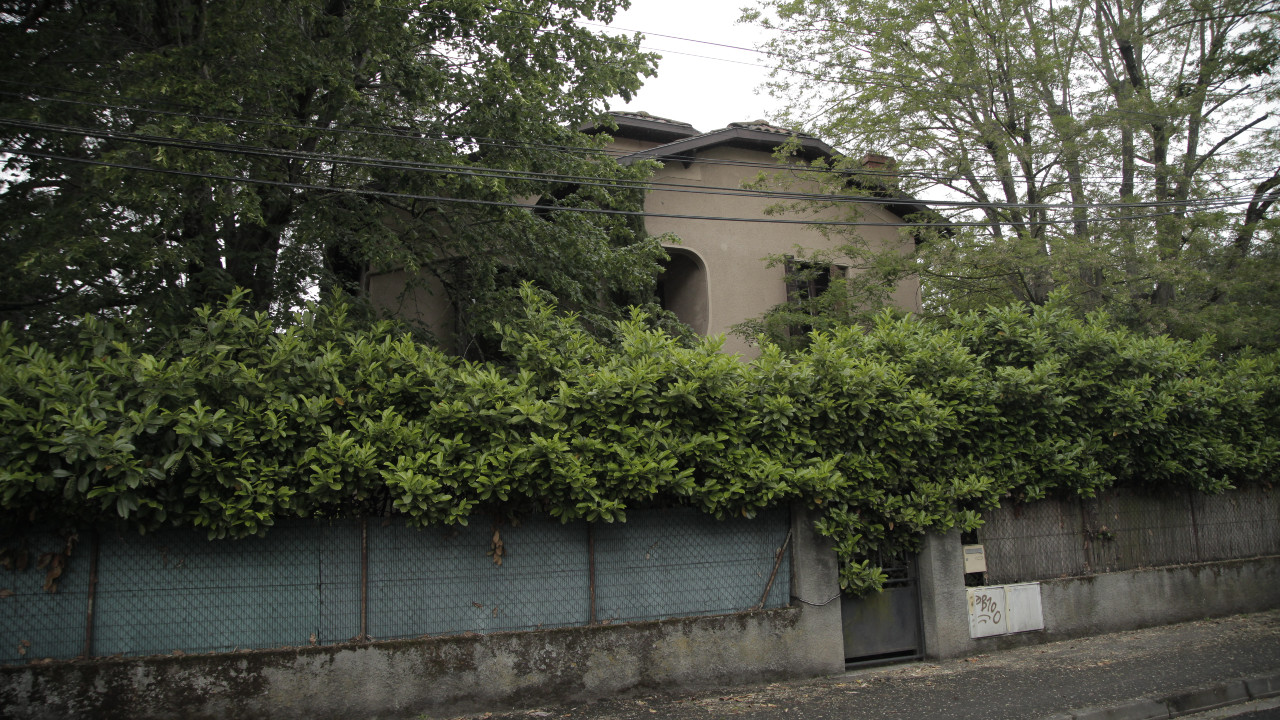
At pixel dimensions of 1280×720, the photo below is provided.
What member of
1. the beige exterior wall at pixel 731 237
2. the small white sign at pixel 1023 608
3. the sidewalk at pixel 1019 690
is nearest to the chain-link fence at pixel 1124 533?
the small white sign at pixel 1023 608

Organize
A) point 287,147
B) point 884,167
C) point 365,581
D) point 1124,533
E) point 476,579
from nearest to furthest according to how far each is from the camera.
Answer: point 365,581 < point 476,579 < point 287,147 < point 1124,533 < point 884,167

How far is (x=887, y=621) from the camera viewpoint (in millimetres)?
8539

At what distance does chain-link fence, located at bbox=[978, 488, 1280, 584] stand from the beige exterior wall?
656cm

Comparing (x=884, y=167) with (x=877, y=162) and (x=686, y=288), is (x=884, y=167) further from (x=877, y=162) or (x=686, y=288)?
(x=686, y=288)

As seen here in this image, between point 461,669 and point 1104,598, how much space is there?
8.25 metres

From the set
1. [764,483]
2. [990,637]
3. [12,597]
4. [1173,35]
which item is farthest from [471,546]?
[1173,35]

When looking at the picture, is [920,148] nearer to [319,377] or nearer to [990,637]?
[990,637]

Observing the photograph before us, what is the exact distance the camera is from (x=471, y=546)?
696 cm

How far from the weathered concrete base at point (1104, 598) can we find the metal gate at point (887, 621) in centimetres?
13

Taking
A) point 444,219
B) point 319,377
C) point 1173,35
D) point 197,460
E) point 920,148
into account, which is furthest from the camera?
point 1173,35

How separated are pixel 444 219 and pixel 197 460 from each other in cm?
571

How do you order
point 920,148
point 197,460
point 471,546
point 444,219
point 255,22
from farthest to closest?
point 920,148
point 444,219
point 255,22
point 471,546
point 197,460

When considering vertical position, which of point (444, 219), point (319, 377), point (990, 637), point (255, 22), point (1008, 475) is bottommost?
point (990, 637)

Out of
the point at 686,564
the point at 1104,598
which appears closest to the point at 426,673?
the point at 686,564
